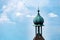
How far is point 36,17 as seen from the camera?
65312mm

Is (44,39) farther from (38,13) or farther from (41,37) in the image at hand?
(38,13)

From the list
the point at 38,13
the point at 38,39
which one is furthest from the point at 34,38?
the point at 38,13

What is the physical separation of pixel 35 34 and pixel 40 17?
3708 mm

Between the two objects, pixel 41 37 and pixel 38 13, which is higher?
pixel 38 13

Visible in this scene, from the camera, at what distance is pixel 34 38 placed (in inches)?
2603

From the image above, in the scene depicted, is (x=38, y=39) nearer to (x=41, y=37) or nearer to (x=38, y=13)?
(x=41, y=37)

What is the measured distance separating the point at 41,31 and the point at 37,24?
1.74m

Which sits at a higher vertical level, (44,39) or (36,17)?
(36,17)

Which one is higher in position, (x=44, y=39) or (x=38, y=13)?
→ (x=38, y=13)

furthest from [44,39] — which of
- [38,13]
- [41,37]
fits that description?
[38,13]

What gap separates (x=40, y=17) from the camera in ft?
214

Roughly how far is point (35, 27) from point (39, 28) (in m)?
0.79

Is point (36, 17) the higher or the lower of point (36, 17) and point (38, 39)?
the higher

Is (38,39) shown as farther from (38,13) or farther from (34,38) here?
(38,13)
